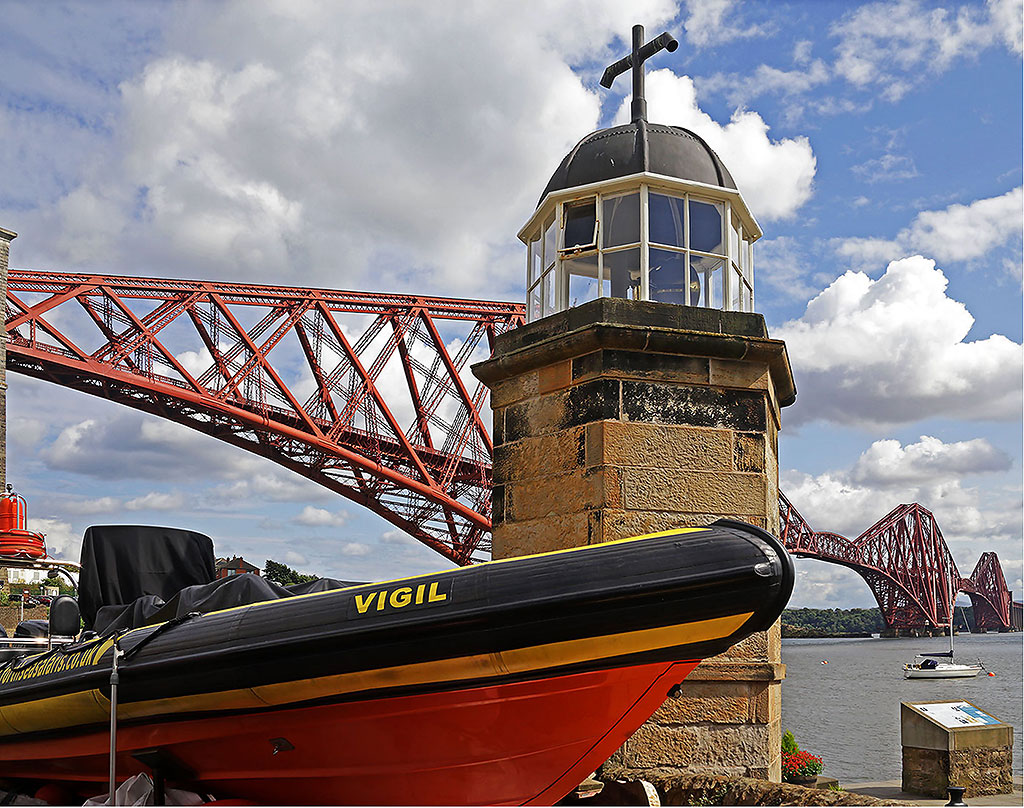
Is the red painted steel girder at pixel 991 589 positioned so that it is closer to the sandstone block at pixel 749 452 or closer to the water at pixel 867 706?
the water at pixel 867 706

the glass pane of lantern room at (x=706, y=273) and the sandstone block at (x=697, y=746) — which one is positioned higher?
the glass pane of lantern room at (x=706, y=273)

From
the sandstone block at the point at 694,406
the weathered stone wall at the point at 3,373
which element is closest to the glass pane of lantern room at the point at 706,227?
the sandstone block at the point at 694,406

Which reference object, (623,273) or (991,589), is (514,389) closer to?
(623,273)

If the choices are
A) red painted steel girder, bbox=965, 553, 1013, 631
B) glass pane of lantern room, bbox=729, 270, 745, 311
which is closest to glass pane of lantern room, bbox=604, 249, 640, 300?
glass pane of lantern room, bbox=729, 270, 745, 311

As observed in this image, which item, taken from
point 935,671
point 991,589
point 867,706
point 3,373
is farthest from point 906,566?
point 3,373

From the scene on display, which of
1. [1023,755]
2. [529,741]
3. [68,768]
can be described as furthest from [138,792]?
[1023,755]

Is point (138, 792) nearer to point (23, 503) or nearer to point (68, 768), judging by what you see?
point (68, 768)

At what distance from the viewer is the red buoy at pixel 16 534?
22.1 ft

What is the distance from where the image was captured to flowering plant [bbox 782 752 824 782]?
6.48 metres

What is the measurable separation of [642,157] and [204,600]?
3.43 meters

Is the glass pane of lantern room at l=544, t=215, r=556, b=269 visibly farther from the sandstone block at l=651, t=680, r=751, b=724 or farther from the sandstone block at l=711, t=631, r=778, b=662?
the sandstone block at l=651, t=680, r=751, b=724

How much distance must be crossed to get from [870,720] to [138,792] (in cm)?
3009

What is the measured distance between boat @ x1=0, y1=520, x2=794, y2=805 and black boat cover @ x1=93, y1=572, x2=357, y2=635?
0.02 m

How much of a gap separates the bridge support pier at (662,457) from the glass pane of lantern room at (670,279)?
0.40m
